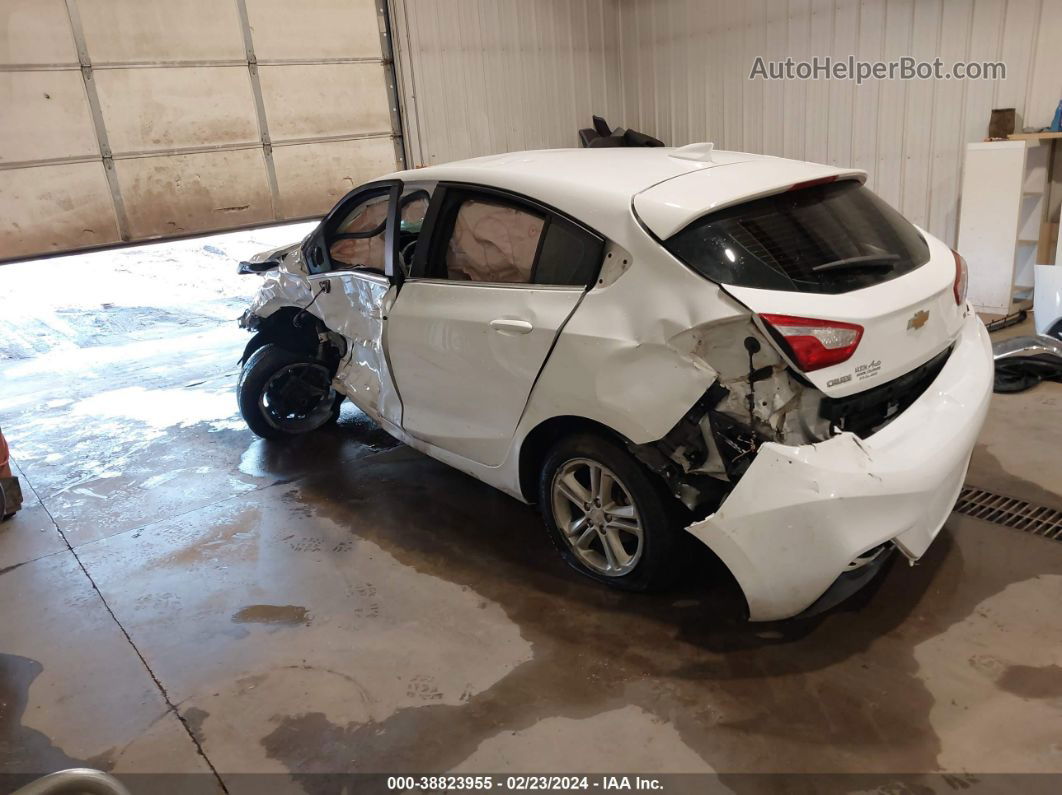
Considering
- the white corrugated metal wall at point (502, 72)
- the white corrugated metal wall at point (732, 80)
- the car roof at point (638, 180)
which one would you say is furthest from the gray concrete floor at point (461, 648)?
the white corrugated metal wall at point (502, 72)

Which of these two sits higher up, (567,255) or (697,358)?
(567,255)

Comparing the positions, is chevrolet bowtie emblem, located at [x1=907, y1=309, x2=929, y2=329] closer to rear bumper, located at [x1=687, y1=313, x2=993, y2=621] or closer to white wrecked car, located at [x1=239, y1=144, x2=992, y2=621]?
white wrecked car, located at [x1=239, y1=144, x2=992, y2=621]

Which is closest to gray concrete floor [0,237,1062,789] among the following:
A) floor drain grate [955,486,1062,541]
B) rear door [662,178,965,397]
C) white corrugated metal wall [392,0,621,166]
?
floor drain grate [955,486,1062,541]

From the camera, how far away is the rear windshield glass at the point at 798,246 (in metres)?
2.49

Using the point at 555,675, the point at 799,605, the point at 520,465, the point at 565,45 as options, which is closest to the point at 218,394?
the point at 520,465

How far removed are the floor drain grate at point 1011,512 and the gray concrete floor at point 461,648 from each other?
0.09 meters

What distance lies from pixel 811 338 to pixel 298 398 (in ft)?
11.9

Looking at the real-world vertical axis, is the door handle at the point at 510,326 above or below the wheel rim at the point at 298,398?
above

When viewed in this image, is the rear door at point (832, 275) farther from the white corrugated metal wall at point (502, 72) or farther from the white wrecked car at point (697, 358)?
the white corrugated metal wall at point (502, 72)

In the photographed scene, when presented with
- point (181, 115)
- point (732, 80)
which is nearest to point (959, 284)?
point (732, 80)

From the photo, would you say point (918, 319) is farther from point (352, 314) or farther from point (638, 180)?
point (352, 314)

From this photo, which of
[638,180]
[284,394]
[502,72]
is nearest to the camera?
[638,180]

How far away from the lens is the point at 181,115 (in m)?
7.13

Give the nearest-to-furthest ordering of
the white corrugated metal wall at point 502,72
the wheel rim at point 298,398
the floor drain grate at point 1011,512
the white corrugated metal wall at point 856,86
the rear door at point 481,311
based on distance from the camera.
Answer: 1. the rear door at point 481,311
2. the floor drain grate at point 1011,512
3. the wheel rim at point 298,398
4. the white corrugated metal wall at point 856,86
5. the white corrugated metal wall at point 502,72
